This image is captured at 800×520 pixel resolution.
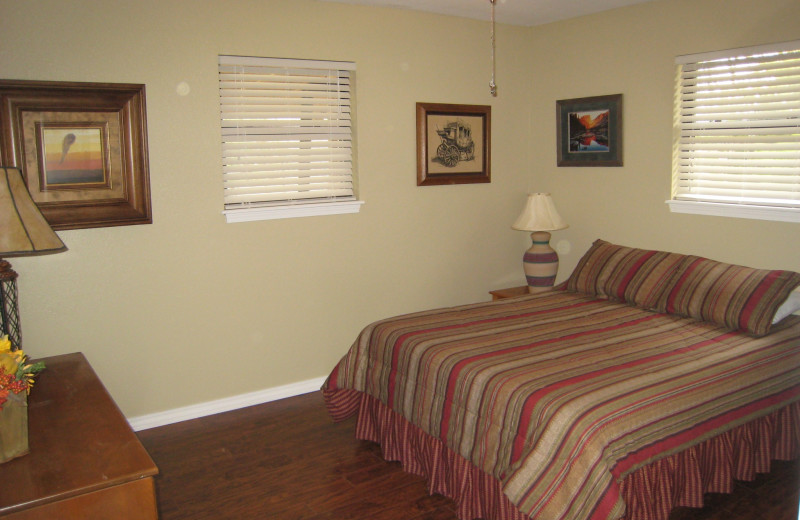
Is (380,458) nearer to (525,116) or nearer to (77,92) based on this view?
(77,92)


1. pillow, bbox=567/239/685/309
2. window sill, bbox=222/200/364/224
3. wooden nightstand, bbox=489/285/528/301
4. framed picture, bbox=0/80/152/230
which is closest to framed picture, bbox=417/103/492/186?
window sill, bbox=222/200/364/224

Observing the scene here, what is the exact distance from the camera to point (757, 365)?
2.85 m

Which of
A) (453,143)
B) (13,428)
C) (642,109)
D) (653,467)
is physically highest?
(642,109)

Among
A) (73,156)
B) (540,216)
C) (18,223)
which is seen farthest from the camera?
(540,216)

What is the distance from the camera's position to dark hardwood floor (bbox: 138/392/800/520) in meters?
2.75

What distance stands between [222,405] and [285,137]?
5.52 feet

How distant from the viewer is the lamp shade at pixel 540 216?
437 centimetres

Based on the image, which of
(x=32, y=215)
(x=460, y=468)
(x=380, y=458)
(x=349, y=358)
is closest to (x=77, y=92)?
(x=32, y=215)

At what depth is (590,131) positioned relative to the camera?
4.51 metres

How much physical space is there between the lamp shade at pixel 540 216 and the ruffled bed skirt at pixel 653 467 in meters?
1.78

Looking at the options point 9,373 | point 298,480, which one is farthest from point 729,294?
point 9,373

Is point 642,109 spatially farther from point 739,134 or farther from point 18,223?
point 18,223

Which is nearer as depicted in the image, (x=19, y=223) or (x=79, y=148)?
(x=19, y=223)

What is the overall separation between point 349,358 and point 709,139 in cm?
255
